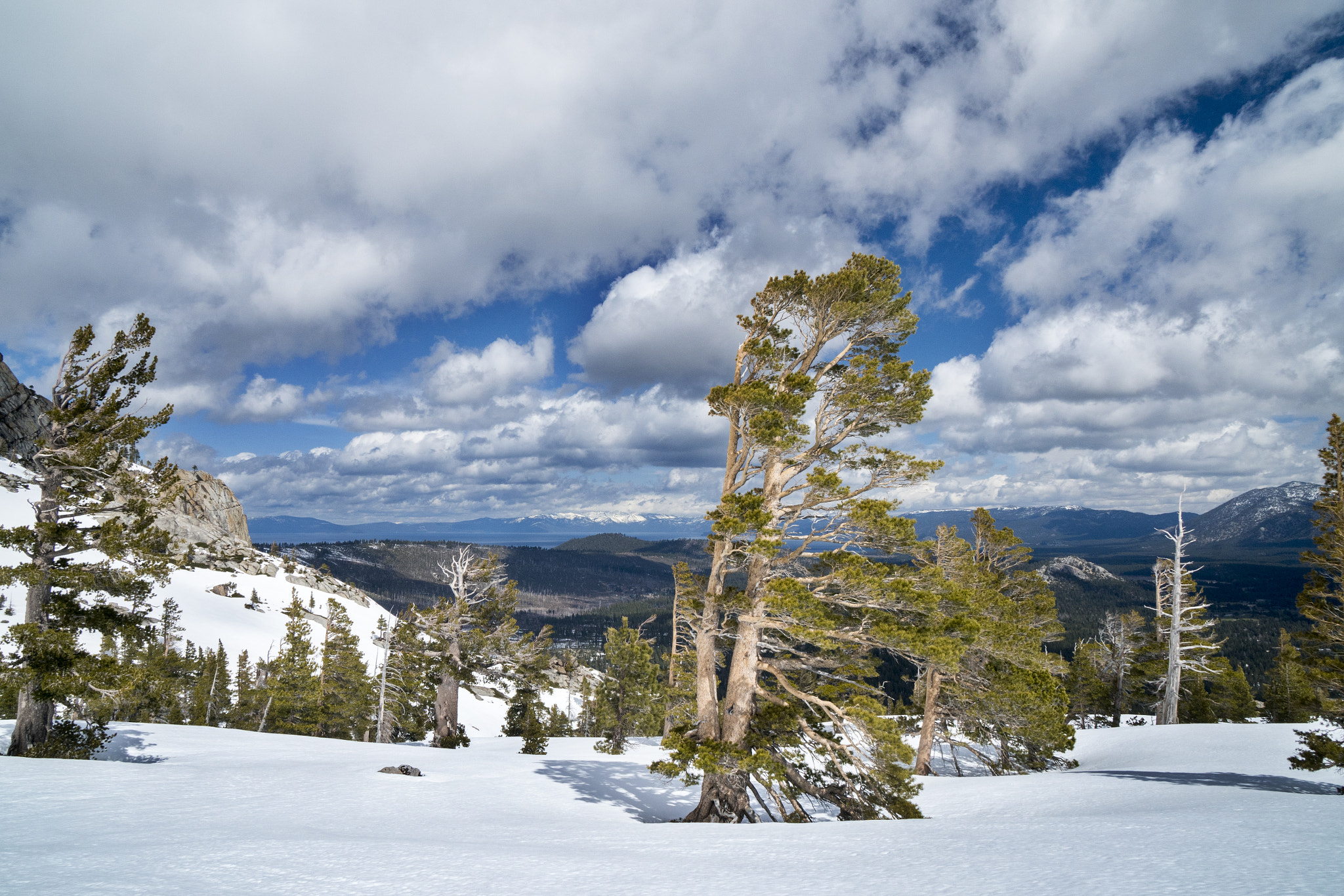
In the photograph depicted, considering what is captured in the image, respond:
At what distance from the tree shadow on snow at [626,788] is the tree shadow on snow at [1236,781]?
38.3 ft

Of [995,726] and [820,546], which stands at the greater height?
[820,546]

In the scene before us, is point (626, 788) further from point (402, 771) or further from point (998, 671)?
point (998, 671)

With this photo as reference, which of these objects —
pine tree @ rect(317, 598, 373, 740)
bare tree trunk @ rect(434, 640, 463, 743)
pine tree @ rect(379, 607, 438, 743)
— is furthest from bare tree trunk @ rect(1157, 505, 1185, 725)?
pine tree @ rect(317, 598, 373, 740)

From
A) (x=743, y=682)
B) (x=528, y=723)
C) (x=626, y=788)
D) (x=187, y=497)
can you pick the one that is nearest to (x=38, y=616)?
(x=626, y=788)

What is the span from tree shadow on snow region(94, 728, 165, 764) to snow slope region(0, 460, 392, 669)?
45079 millimetres

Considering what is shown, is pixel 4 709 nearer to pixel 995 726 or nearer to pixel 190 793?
pixel 190 793

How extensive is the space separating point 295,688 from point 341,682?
3.46 meters

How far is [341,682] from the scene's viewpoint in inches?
1730

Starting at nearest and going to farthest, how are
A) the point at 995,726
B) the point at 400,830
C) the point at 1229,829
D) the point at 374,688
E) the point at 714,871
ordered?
the point at 714,871 < the point at 1229,829 < the point at 400,830 < the point at 995,726 < the point at 374,688

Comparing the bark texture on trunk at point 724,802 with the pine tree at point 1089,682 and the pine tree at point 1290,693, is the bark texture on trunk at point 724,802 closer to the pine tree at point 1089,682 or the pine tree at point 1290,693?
the pine tree at point 1089,682

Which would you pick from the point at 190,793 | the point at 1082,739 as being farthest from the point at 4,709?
the point at 1082,739

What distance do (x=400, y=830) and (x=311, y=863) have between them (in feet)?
12.0

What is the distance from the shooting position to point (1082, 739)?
104 feet

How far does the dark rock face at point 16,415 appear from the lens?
93750 mm
